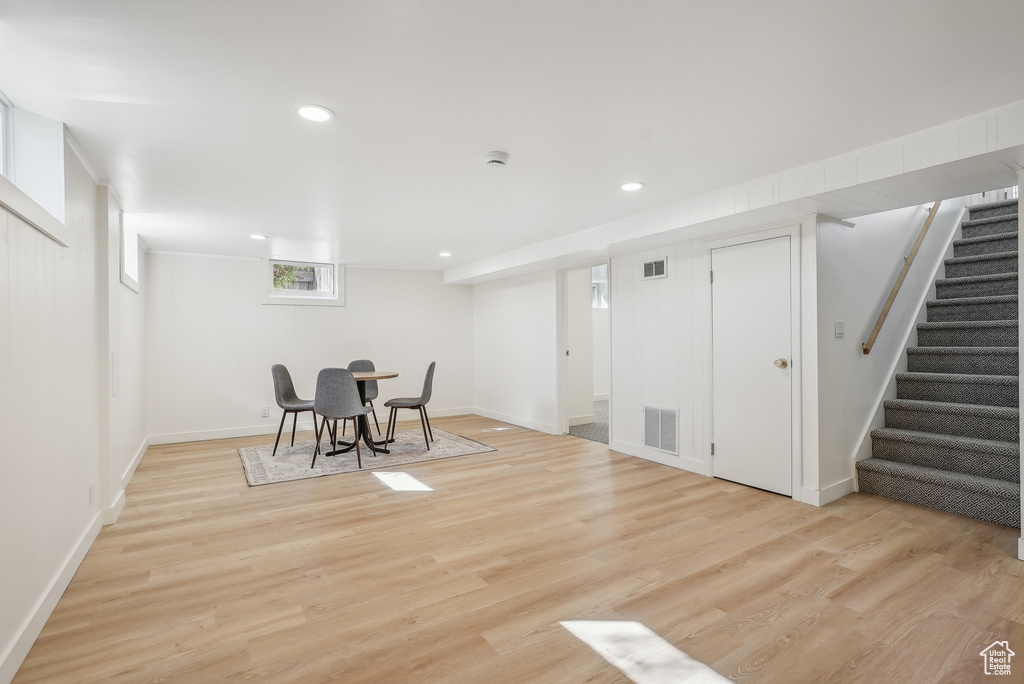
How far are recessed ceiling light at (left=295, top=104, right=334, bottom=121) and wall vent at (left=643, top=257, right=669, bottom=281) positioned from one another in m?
3.25

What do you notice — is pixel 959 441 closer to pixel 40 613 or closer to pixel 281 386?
pixel 40 613

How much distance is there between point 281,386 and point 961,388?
242 inches

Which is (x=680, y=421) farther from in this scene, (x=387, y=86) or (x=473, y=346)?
(x=473, y=346)

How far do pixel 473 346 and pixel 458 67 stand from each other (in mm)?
6300

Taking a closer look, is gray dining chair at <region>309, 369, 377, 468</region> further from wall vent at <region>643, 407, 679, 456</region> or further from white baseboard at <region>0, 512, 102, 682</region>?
wall vent at <region>643, 407, 679, 456</region>

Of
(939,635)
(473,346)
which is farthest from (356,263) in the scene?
(939,635)

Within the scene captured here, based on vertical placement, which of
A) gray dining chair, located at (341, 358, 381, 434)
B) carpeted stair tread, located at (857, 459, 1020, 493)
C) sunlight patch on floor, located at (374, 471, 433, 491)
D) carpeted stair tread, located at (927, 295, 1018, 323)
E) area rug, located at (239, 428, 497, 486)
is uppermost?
carpeted stair tread, located at (927, 295, 1018, 323)

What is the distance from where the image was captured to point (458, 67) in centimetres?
197

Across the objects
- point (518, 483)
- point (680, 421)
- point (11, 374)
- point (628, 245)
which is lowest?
point (518, 483)

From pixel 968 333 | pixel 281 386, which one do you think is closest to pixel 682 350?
Result: pixel 968 333

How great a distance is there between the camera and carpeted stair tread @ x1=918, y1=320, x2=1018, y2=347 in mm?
3920

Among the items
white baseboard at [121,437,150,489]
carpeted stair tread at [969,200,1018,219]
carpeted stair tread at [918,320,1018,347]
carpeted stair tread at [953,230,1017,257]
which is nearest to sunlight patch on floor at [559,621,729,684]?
white baseboard at [121,437,150,489]

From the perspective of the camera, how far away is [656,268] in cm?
476

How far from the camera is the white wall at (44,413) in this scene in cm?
182
